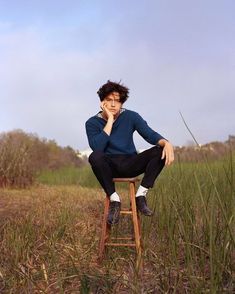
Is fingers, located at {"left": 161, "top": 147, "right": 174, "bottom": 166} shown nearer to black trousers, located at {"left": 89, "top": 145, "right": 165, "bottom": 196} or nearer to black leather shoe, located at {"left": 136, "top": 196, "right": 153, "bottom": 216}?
black trousers, located at {"left": 89, "top": 145, "right": 165, "bottom": 196}

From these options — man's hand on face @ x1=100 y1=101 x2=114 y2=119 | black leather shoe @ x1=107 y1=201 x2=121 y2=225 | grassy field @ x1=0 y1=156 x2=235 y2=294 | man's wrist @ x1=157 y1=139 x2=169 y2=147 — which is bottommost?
grassy field @ x1=0 y1=156 x2=235 y2=294

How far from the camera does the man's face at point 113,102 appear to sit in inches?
155

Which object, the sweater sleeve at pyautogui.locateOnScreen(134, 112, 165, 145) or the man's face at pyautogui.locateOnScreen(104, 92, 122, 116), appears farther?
the man's face at pyautogui.locateOnScreen(104, 92, 122, 116)

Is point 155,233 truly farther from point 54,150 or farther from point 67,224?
point 54,150

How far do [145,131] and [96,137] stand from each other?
0.42m

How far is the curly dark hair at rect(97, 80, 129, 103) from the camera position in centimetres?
395

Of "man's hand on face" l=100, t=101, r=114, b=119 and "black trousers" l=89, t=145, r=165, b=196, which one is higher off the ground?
"man's hand on face" l=100, t=101, r=114, b=119

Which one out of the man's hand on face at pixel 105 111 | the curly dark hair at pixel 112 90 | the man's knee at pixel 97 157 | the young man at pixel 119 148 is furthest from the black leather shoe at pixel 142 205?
the curly dark hair at pixel 112 90

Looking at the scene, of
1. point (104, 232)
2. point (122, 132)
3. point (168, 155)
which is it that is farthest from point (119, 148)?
point (104, 232)

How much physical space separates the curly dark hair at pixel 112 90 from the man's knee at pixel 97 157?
0.57 m

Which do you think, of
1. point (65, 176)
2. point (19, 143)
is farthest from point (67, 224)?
point (65, 176)

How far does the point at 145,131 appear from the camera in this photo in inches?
154

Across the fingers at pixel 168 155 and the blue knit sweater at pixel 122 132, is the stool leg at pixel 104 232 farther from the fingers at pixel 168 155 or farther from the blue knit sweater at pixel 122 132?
the fingers at pixel 168 155

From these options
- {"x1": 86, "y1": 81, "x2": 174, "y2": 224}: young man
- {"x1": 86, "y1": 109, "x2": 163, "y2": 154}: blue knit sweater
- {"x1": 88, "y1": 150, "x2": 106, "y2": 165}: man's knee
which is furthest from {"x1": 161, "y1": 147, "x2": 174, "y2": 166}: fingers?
{"x1": 88, "y1": 150, "x2": 106, "y2": 165}: man's knee
